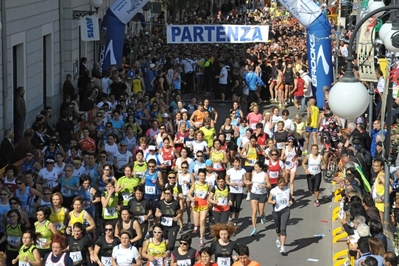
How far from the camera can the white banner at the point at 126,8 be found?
92.7ft

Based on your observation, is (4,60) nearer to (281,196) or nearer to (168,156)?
(168,156)

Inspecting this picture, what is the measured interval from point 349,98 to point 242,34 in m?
20.1

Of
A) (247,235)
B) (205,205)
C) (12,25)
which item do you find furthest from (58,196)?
(12,25)

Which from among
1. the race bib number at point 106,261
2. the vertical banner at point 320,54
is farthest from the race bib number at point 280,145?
the race bib number at point 106,261

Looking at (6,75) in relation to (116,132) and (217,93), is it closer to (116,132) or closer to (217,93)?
(116,132)

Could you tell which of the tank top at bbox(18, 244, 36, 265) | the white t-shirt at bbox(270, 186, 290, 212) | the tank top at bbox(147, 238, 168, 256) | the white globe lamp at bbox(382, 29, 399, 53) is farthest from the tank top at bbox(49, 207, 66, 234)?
the white globe lamp at bbox(382, 29, 399, 53)

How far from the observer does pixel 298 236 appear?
56.6 feet

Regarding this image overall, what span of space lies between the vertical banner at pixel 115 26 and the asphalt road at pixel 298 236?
10.2 m

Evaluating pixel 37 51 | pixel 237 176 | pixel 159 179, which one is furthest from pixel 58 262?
pixel 37 51

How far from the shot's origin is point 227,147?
20281mm

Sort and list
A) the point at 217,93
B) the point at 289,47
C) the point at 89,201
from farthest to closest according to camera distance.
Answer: the point at 289,47
the point at 217,93
the point at 89,201

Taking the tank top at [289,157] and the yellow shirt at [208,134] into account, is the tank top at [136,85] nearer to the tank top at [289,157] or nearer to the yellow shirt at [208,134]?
the yellow shirt at [208,134]

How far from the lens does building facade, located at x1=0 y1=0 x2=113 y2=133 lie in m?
21.1

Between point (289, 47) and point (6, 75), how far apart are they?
66.4 feet
